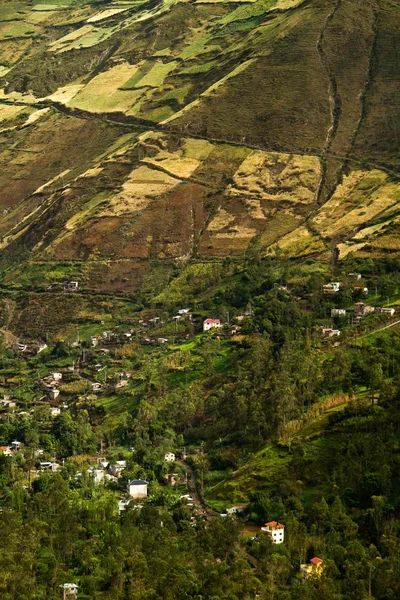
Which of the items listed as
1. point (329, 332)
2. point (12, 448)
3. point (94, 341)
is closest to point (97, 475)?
point (12, 448)

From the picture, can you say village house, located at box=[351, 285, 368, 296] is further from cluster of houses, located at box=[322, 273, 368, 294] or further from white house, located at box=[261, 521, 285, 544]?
white house, located at box=[261, 521, 285, 544]

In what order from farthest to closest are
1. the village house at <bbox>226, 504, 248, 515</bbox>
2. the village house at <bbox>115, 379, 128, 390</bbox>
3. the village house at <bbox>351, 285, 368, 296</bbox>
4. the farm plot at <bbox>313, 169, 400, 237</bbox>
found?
the farm plot at <bbox>313, 169, 400, 237</bbox> → the village house at <bbox>351, 285, 368, 296</bbox> → the village house at <bbox>115, 379, 128, 390</bbox> → the village house at <bbox>226, 504, 248, 515</bbox>

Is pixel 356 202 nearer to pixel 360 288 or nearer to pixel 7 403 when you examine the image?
pixel 360 288

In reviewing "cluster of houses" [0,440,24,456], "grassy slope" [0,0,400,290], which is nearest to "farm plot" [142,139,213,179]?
"grassy slope" [0,0,400,290]

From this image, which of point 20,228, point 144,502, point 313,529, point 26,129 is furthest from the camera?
point 26,129

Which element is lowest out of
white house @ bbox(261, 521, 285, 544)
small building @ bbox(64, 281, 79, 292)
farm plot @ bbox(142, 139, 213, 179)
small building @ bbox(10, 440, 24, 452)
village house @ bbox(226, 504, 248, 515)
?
farm plot @ bbox(142, 139, 213, 179)

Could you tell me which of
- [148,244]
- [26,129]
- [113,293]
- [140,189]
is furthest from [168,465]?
[26,129]

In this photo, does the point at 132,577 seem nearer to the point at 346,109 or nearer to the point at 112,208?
the point at 112,208
